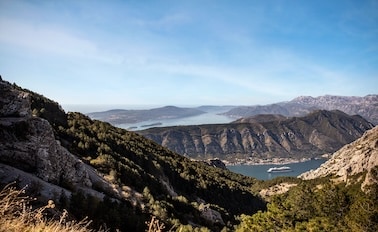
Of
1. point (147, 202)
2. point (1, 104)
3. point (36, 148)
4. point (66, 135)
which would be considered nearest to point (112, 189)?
point (147, 202)

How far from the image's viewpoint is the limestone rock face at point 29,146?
20.1m

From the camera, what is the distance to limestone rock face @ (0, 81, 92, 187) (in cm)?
2011

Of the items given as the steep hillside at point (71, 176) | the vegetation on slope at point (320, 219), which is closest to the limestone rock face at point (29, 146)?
the steep hillside at point (71, 176)

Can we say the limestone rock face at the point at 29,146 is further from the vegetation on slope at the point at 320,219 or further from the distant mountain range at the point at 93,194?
the vegetation on slope at the point at 320,219

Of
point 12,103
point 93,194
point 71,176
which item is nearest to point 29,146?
point 12,103

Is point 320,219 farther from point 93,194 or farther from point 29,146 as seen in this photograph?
point 29,146

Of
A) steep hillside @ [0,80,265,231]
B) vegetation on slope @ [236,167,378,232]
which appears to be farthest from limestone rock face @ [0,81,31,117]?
vegetation on slope @ [236,167,378,232]

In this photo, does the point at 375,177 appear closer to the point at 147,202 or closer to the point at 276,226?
the point at 276,226

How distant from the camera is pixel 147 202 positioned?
33.6m

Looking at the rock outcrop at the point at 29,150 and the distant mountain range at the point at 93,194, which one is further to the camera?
the rock outcrop at the point at 29,150

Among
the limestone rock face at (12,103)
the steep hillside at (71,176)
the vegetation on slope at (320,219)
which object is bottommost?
the vegetation on slope at (320,219)

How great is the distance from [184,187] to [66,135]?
112 ft

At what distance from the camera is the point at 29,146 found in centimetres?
2114

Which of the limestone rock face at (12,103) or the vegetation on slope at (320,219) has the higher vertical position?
the limestone rock face at (12,103)
